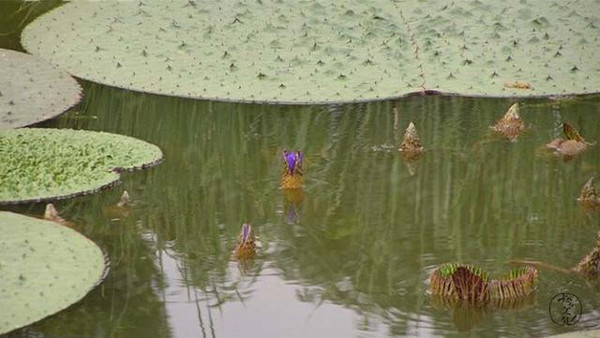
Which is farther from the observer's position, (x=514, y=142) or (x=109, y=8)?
(x=109, y=8)

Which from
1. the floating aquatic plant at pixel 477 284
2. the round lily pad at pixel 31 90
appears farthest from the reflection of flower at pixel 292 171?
the round lily pad at pixel 31 90

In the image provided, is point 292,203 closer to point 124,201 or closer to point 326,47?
point 124,201

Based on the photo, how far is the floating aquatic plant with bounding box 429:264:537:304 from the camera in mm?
4293

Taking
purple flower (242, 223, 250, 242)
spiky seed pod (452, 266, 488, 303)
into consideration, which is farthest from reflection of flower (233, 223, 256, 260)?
spiky seed pod (452, 266, 488, 303)

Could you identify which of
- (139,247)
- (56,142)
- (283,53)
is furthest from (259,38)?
(139,247)

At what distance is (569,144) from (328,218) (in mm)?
1364

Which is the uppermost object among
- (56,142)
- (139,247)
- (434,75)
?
(434,75)

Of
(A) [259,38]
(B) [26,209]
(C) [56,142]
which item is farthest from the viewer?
(A) [259,38]

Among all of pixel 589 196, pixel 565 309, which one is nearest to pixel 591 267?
pixel 565 309

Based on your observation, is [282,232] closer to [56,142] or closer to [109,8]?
[56,142]

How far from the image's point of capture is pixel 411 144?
5938 millimetres

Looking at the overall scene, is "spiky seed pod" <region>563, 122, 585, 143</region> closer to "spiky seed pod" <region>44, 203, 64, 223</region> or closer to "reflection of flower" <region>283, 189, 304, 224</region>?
"reflection of flower" <region>283, 189, 304, 224</region>

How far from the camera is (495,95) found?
6723 mm

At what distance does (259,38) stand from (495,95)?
56.4 inches
